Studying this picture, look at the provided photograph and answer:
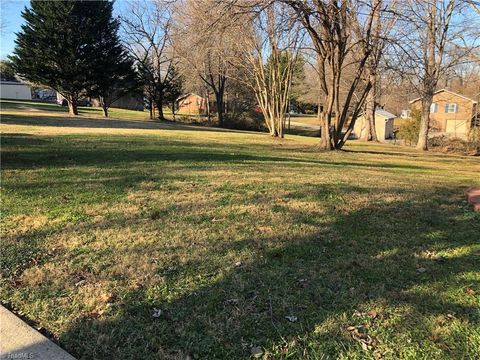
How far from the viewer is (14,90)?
228 feet

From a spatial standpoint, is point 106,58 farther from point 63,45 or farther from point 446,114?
point 446,114

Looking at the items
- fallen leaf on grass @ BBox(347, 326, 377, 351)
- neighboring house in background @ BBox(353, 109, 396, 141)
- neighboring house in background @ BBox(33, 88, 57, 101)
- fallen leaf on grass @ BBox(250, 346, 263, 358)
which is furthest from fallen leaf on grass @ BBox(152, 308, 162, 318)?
neighboring house in background @ BBox(33, 88, 57, 101)

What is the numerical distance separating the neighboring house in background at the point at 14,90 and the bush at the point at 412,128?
57.5m

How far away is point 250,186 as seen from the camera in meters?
7.40

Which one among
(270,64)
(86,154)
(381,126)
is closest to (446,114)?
(381,126)

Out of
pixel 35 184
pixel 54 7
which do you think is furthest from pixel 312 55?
pixel 54 7

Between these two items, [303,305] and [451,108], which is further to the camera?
[451,108]

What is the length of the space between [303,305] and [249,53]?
20.3m

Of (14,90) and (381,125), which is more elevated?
(14,90)

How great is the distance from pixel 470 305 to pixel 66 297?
317 centimetres

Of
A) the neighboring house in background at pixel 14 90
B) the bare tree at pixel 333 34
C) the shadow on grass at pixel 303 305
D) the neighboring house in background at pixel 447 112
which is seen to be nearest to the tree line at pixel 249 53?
the bare tree at pixel 333 34

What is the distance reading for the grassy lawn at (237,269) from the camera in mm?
2875

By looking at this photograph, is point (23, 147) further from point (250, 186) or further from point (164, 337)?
point (164, 337)

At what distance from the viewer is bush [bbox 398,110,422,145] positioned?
111 ft
